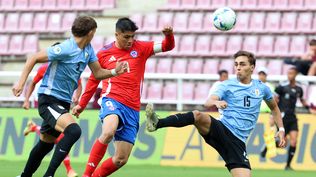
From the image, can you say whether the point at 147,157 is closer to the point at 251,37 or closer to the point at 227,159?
the point at 251,37

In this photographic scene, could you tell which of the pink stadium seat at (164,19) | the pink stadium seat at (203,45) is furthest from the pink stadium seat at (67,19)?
the pink stadium seat at (203,45)

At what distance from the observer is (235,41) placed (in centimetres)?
2373

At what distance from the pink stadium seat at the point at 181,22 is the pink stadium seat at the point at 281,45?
2523mm

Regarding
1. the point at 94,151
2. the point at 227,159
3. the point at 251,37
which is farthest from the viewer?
the point at 251,37

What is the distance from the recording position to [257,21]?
2403cm

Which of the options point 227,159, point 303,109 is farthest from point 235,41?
point 227,159

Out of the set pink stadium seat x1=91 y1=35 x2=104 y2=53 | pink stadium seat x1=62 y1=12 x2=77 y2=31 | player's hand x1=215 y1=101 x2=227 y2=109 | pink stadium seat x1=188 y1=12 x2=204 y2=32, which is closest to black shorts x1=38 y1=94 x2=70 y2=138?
player's hand x1=215 y1=101 x2=227 y2=109

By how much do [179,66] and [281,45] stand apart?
8.36ft

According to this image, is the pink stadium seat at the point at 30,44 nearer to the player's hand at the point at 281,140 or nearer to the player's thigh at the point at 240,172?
the player's hand at the point at 281,140

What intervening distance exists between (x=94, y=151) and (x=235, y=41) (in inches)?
472

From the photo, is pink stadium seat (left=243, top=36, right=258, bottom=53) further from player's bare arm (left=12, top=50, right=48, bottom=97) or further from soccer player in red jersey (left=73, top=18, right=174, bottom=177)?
player's bare arm (left=12, top=50, right=48, bottom=97)

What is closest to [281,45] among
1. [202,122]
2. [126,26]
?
[126,26]

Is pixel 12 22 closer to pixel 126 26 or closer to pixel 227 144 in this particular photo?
pixel 126 26

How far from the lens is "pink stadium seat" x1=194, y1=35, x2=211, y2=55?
24.0 metres
